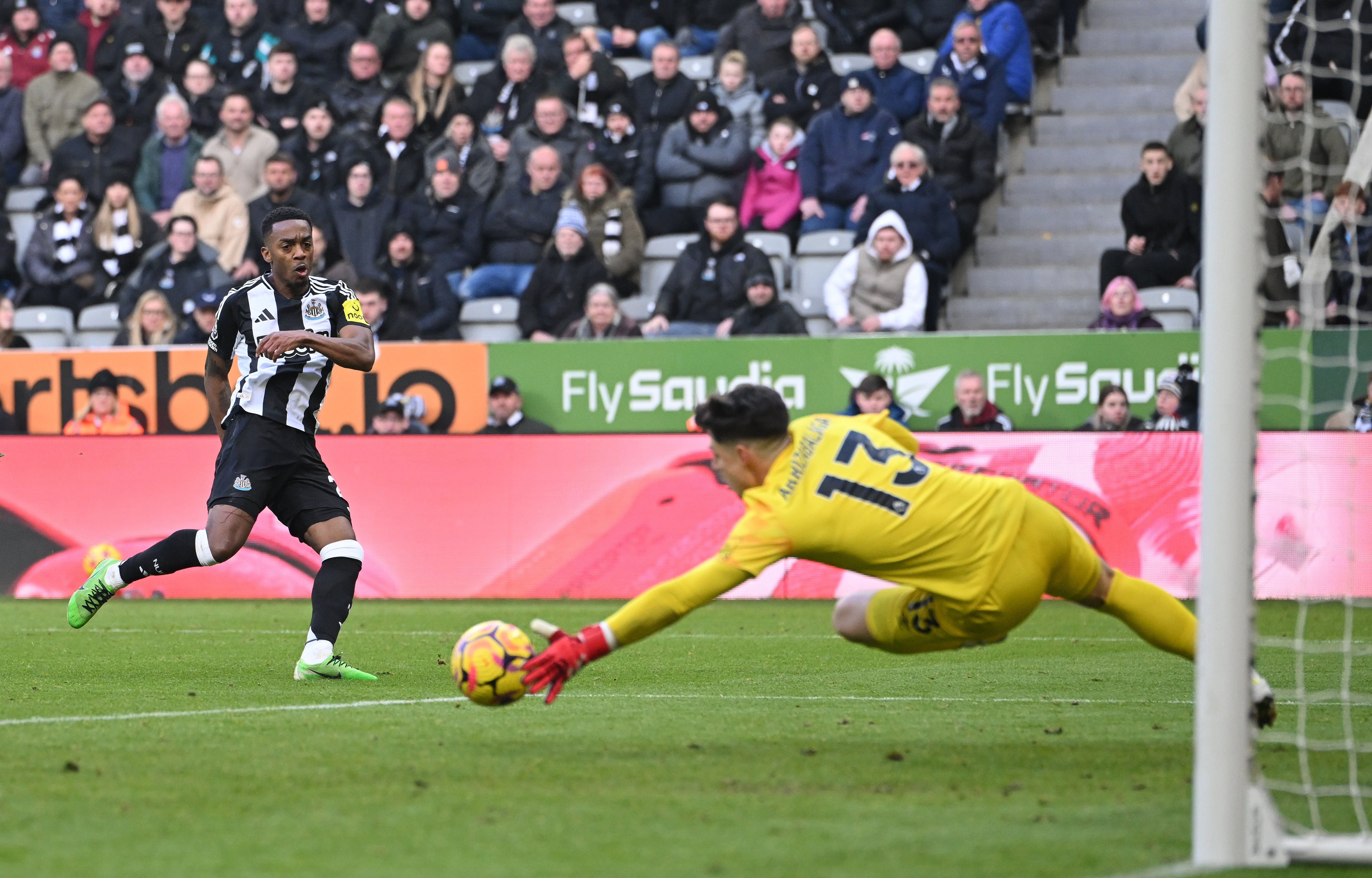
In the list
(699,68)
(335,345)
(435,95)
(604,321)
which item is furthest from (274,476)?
(699,68)

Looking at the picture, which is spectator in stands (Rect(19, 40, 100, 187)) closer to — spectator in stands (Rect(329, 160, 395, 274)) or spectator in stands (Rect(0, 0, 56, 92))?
spectator in stands (Rect(0, 0, 56, 92))

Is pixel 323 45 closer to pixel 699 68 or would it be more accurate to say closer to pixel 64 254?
pixel 64 254

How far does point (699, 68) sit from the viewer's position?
Result: 18.2 m

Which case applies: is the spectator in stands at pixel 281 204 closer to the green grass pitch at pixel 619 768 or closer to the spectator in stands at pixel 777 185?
the spectator in stands at pixel 777 185

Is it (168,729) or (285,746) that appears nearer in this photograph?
(285,746)

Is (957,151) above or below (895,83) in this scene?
below

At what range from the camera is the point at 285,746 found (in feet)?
19.2

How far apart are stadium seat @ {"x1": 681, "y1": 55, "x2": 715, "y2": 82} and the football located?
12.9 meters

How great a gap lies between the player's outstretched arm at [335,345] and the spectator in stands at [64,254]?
10617 millimetres

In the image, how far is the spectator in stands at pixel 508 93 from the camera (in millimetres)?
17625

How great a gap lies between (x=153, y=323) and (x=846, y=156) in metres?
6.60

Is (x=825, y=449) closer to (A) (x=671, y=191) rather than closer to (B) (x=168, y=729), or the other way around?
(B) (x=168, y=729)

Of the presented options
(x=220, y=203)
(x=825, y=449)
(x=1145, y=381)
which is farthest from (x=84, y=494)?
(x=825, y=449)

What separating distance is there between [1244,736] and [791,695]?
3.54 m
